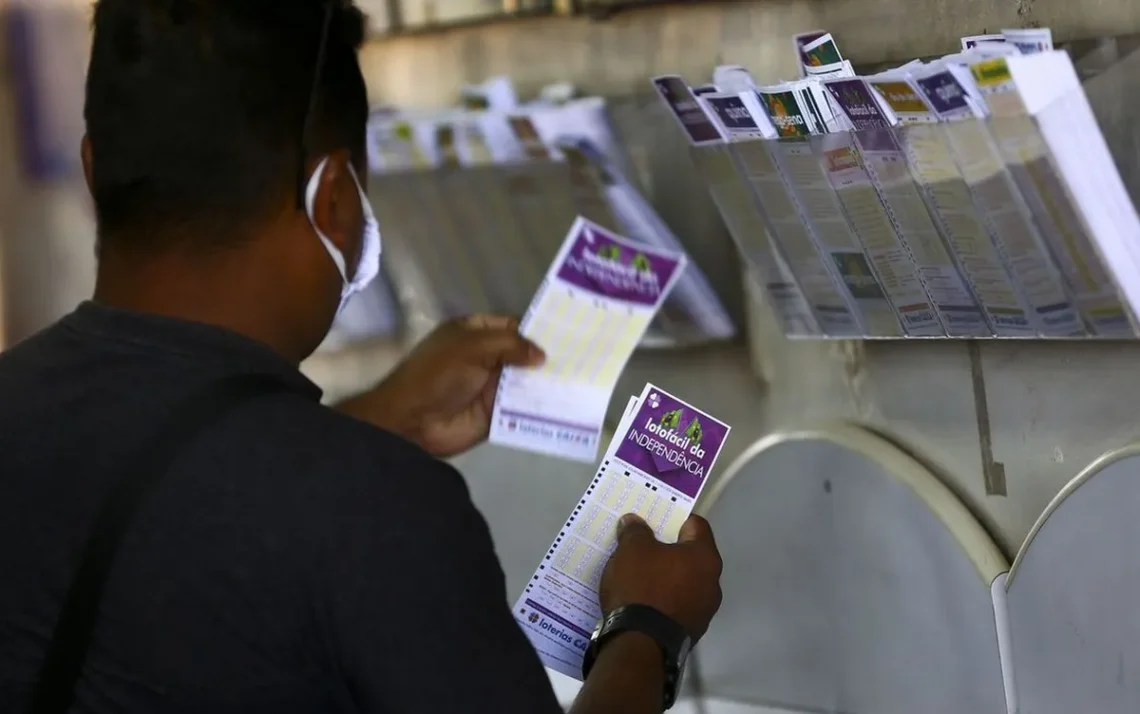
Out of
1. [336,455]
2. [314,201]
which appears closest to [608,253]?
[314,201]

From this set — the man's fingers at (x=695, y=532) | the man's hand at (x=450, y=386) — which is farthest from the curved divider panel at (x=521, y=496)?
the man's fingers at (x=695, y=532)

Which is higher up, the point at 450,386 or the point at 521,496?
the point at 450,386

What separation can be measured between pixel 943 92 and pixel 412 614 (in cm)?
51

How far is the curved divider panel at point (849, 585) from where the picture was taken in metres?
1.01

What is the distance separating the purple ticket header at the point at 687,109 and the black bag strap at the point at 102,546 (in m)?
0.50

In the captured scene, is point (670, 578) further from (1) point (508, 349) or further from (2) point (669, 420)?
(1) point (508, 349)

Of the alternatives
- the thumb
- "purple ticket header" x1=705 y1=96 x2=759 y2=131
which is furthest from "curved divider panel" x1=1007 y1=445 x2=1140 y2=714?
the thumb

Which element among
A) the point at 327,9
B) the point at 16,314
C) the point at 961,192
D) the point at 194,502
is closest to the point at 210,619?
the point at 194,502

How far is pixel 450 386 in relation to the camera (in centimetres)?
119

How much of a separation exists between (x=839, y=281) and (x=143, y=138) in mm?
571

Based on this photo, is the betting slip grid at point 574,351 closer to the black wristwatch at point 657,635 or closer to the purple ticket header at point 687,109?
the purple ticket header at point 687,109

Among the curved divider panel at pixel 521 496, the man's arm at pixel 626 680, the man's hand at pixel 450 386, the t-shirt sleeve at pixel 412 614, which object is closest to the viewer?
the t-shirt sleeve at pixel 412 614

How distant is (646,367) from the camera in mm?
1260

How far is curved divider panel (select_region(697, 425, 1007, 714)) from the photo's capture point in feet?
3.32
